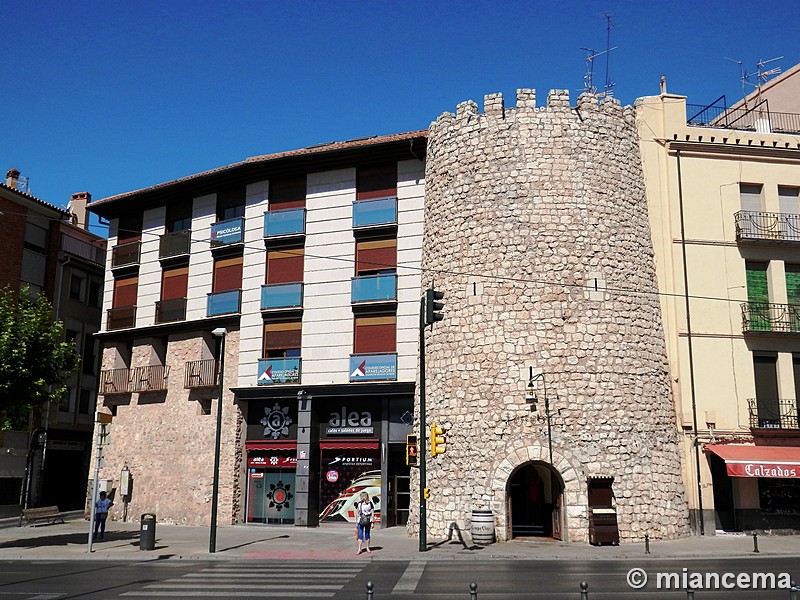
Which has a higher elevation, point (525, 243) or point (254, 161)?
point (254, 161)

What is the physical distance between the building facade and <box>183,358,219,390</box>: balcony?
17.4 meters

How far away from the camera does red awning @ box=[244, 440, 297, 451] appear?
28.3m

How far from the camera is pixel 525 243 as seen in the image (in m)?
24.3

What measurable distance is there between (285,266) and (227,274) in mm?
2984

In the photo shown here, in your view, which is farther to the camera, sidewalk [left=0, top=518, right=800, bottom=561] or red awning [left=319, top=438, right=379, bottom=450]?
red awning [left=319, top=438, right=379, bottom=450]

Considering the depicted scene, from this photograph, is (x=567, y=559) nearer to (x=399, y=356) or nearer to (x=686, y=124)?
(x=399, y=356)

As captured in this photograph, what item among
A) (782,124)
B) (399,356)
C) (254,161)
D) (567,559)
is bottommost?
(567,559)

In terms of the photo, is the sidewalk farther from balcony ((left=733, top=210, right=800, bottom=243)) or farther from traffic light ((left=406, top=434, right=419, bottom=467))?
balcony ((left=733, top=210, right=800, bottom=243))

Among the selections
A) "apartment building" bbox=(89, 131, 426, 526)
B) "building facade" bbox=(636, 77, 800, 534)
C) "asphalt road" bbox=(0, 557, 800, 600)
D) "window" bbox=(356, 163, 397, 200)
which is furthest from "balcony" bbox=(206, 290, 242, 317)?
"building facade" bbox=(636, 77, 800, 534)

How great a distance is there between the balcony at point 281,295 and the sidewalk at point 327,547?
28.0ft

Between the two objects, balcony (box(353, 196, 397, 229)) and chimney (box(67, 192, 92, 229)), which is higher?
chimney (box(67, 192, 92, 229))

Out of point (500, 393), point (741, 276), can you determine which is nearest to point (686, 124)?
point (741, 276)

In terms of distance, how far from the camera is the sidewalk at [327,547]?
1961 centimetres

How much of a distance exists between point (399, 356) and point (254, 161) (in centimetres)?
1018
